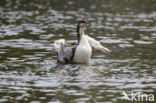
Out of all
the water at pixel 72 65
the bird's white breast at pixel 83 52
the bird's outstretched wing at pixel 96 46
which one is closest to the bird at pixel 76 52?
the bird's white breast at pixel 83 52

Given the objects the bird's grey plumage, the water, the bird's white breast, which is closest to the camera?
the water

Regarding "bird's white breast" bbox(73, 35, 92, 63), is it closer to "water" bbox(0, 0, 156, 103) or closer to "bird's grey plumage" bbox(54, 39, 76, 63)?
"bird's grey plumage" bbox(54, 39, 76, 63)

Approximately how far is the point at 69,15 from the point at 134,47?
13.2 meters

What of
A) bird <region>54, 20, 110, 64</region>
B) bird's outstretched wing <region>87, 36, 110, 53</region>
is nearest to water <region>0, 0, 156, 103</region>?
bird's outstretched wing <region>87, 36, 110, 53</region>

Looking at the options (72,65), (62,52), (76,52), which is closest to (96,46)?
(76,52)

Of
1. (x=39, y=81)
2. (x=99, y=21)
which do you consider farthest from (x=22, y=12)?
(x=39, y=81)

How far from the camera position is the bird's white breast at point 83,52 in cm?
1712

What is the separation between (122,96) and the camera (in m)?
12.1

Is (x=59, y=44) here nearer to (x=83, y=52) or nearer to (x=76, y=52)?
(x=76, y=52)

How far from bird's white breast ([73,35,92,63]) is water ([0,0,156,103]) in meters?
0.46

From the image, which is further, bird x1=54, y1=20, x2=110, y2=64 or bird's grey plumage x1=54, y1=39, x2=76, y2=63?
bird's grey plumage x1=54, y1=39, x2=76, y2=63

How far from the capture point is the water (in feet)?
41.3

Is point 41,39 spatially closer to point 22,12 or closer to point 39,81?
point 39,81

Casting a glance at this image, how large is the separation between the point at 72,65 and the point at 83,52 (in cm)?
68
